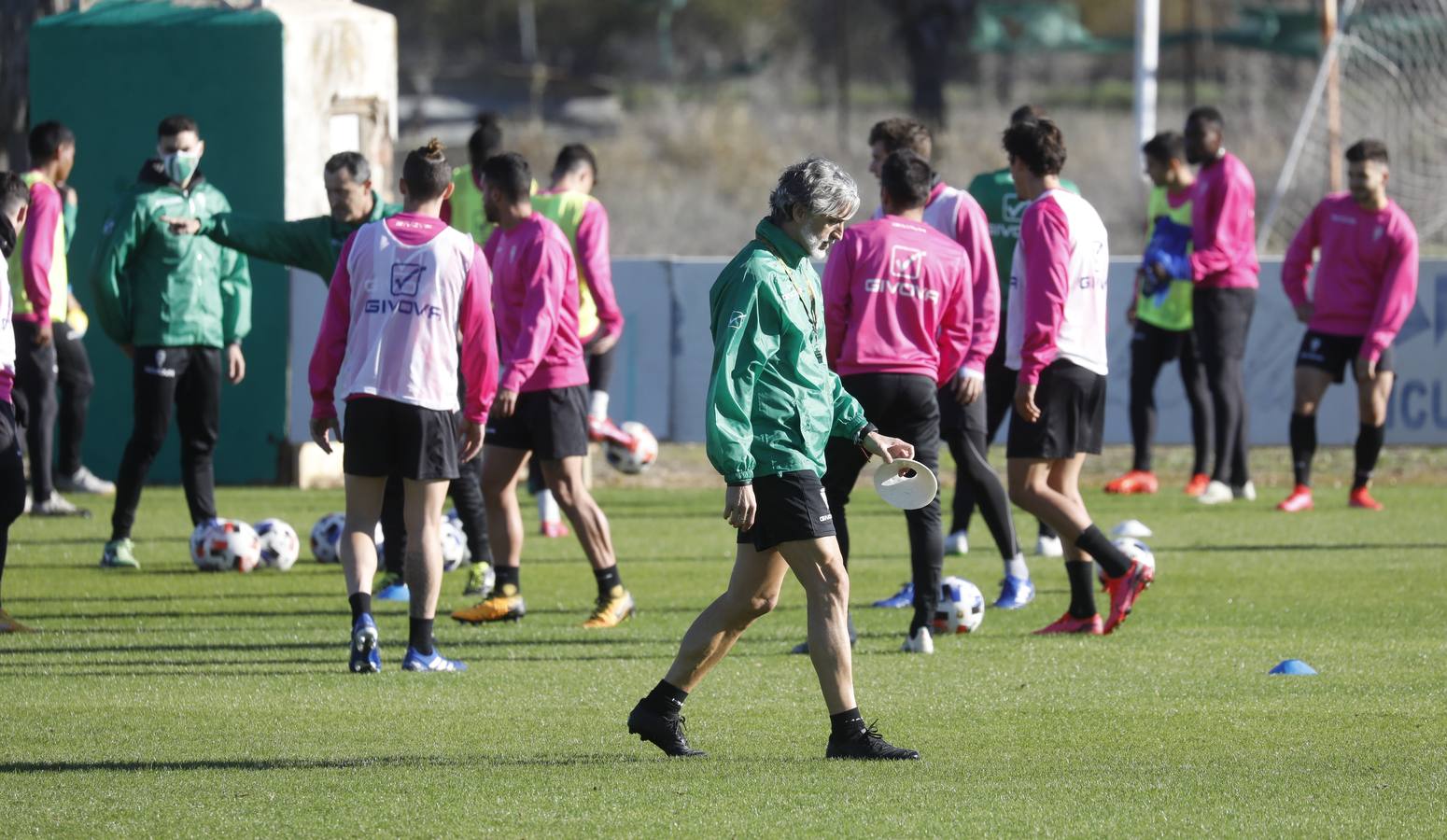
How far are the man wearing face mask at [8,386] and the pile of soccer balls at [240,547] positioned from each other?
2040 mm

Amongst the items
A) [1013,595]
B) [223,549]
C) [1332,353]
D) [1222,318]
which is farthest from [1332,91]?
[223,549]

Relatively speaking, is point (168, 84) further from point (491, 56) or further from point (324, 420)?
point (491, 56)

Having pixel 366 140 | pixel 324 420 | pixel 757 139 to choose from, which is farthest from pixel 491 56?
pixel 324 420

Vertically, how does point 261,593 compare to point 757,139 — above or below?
below

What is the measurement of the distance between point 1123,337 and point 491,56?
150ft

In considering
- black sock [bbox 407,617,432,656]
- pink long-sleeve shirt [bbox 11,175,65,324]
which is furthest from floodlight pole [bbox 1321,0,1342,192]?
black sock [bbox 407,617,432,656]

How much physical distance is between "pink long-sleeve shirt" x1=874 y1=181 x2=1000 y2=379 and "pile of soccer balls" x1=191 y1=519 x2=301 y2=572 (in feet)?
13.3

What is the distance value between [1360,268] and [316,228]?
6767 millimetres

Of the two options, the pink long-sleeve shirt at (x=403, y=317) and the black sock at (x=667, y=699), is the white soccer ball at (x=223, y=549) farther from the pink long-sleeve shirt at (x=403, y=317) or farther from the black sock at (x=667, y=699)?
the black sock at (x=667, y=699)

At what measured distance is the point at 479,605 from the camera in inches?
382

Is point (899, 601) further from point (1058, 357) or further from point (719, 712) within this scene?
point (719, 712)

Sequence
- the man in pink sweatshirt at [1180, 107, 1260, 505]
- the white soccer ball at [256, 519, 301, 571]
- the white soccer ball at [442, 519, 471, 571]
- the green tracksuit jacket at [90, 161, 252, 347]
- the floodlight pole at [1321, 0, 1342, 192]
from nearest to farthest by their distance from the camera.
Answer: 1. the green tracksuit jacket at [90, 161, 252, 347]
2. the white soccer ball at [442, 519, 471, 571]
3. the white soccer ball at [256, 519, 301, 571]
4. the man in pink sweatshirt at [1180, 107, 1260, 505]
5. the floodlight pole at [1321, 0, 1342, 192]

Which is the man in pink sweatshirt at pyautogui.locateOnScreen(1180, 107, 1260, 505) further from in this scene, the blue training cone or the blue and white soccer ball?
the blue training cone

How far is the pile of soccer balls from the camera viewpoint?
11367 millimetres
